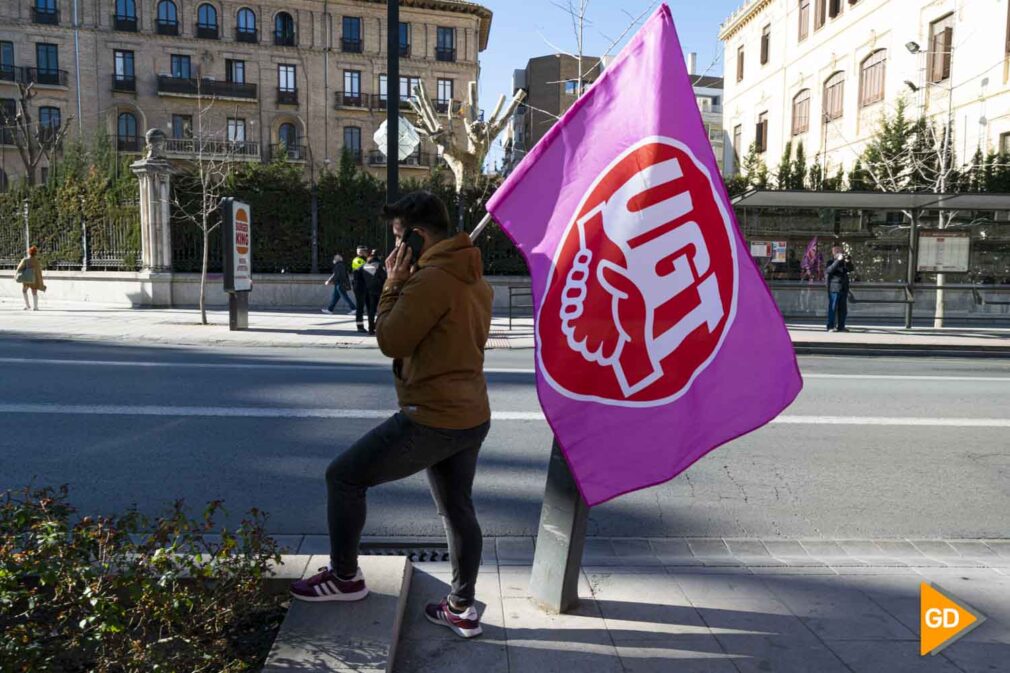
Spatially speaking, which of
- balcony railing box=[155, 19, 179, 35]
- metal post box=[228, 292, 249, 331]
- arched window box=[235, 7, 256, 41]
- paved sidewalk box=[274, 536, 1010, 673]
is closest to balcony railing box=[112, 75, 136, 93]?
balcony railing box=[155, 19, 179, 35]

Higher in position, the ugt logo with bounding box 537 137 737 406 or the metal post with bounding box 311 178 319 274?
the metal post with bounding box 311 178 319 274

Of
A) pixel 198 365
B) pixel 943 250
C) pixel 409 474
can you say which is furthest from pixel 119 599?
pixel 943 250

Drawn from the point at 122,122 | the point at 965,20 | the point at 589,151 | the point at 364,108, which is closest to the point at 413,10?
the point at 364,108

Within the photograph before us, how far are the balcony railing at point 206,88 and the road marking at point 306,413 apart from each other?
1676 inches

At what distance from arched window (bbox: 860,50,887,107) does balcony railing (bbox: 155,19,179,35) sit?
38597 mm

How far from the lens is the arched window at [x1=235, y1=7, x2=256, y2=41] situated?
1854 inches

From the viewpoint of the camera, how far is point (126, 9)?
148 ft

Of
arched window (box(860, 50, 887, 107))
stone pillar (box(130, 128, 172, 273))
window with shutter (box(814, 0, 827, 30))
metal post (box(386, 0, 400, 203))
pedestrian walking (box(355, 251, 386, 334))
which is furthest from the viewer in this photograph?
window with shutter (box(814, 0, 827, 30))

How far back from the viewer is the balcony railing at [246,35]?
155ft

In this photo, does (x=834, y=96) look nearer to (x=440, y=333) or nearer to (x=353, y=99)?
(x=353, y=99)

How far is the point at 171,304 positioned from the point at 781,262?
16.1 m

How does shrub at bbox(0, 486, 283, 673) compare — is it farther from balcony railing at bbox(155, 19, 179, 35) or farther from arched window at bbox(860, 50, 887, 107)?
balcony railing at bbox(155, 19, 179, 35)

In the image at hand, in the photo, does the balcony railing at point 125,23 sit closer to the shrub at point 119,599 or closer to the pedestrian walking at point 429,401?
the shrub at point 119,599

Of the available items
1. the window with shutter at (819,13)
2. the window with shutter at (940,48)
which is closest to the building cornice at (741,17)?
the window with shutter at (819,13)
